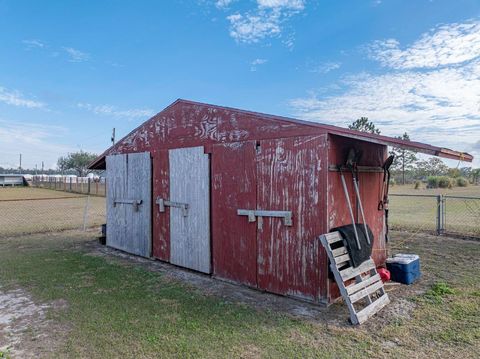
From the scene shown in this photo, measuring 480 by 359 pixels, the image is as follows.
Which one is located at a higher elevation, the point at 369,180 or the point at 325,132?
the point at 325,132

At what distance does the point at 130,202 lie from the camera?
705 cm

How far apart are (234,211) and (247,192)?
421mm

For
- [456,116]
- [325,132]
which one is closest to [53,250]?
[325,132]

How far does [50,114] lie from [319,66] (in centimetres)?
2058

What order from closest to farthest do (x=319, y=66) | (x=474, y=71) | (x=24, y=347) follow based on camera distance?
1. (x=24, y=347)
2. (x=474, y=71)
3. (x=319, y=66)

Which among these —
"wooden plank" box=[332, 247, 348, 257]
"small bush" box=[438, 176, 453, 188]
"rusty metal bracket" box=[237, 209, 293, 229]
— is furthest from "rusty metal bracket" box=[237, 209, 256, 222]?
"small bush" box=[438, 176, 453, 188]

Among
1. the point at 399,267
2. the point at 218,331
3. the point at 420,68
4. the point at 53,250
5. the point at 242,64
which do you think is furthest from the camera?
the point at 242,64

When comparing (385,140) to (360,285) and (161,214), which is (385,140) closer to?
(360,285)

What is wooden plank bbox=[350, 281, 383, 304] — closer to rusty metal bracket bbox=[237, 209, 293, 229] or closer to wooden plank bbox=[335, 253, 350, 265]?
wooden plank bbox=[335, 253, 350, 265]

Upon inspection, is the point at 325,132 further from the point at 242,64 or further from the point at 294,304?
the point at 242,64

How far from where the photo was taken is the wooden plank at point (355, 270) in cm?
375

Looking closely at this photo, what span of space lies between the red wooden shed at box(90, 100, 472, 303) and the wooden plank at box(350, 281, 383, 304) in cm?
41

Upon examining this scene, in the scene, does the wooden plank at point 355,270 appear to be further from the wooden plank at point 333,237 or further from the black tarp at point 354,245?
the wooden plank at point 333,237

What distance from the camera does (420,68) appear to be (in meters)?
9.11
